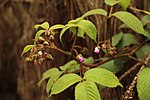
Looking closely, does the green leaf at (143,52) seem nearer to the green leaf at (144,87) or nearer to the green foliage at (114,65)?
the green foliage at (114,65)

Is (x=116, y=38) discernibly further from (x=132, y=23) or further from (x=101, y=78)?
(x=101, y=78)

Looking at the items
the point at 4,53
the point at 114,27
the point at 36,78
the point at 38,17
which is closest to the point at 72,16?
the point at 114,27

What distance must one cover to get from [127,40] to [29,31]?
0.67m

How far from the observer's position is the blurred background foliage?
1188 millimetres

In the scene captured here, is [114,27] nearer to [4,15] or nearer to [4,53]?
[4,15]

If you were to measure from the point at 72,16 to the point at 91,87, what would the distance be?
0.56 metres

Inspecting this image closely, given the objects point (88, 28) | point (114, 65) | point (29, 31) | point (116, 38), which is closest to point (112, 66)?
point (114, 65)

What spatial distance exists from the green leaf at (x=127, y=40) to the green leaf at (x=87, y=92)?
0.37m

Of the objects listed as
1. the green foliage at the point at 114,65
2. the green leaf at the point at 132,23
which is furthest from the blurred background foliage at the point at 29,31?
the green leaf at the point at 132,23

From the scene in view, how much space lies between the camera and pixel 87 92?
0.72 meters

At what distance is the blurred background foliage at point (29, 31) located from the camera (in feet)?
3.90

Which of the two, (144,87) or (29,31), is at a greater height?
(29,31)

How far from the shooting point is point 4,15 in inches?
79.3

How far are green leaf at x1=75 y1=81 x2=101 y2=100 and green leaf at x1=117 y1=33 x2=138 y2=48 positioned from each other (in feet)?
1.20
